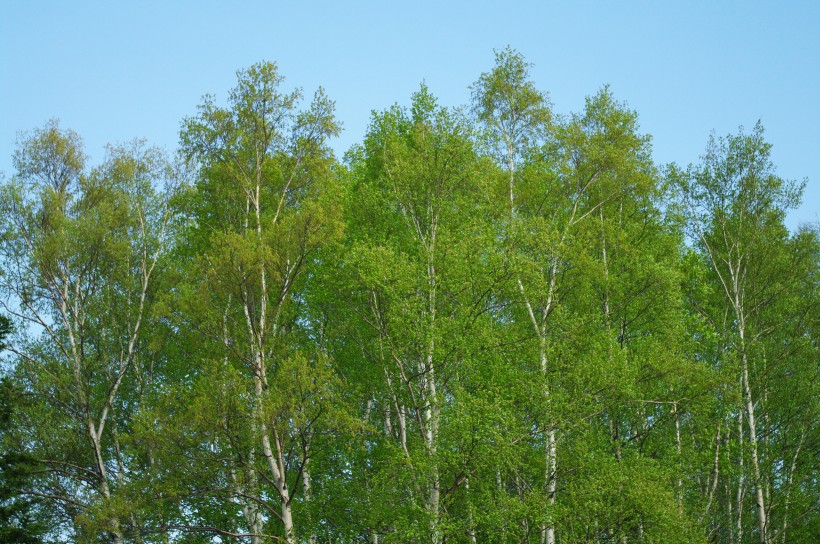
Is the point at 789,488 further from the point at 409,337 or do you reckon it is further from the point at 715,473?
the point at 409,337

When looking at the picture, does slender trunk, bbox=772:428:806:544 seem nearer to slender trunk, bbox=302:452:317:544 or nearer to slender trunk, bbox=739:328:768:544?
slender trunk, bbox=739:328:768:544

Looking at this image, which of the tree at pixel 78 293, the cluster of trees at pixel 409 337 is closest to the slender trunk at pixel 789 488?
the cluster of trees at pixel 409 337

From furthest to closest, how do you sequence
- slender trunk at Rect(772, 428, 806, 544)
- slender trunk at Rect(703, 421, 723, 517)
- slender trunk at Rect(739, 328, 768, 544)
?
slender trunk at Rect(772, 428, 806, 544) → slender trunk at Rect(739, 328, 768, 544) → slender trunk at Rect(703, 421, 723, 517)

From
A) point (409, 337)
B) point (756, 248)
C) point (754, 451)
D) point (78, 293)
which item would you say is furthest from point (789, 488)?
point (78, 293)

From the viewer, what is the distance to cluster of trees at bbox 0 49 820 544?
17797mm

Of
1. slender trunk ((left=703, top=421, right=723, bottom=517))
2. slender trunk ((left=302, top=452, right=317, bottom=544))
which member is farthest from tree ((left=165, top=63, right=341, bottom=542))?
slender trunk ((left=703, top=421, right=723, bottom=517))

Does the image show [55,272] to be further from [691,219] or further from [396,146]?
[691,219]

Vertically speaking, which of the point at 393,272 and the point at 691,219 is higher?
the point at 691,219

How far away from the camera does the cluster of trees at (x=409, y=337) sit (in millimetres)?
17797

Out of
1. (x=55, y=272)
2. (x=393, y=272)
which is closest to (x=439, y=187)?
(x=393, y=272)

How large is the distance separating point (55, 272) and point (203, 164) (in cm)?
488

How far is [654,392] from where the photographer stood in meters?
21.0

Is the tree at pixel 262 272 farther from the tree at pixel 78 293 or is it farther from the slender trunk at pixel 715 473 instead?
the slender trunk at pixel 715 473

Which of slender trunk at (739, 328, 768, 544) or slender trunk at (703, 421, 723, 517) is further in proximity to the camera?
slender trunk at (739, 328, 768, 544)
